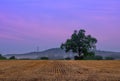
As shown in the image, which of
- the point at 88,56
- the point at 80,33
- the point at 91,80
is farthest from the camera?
the point at 80,33

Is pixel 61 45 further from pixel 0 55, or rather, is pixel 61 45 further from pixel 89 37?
pixel 0 55

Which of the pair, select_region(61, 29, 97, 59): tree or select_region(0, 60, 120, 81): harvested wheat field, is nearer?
select_region(0, 60, 120, 81): harvested wheat field

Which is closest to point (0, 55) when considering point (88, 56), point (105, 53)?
point (88, 56)

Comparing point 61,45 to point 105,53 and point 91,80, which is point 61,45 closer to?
point 105,53

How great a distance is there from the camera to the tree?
9588 centimetres

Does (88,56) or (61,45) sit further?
(61,45)

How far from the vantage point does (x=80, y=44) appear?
97.2 m

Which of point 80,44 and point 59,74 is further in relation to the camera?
point 80,44

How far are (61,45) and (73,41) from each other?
4.08 metres

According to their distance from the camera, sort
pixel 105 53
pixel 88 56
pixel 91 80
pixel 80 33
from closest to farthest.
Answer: pixel 91 80
pixel 88 56
pixel 80 33
pixel 105 53

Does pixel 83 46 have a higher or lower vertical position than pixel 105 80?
higher

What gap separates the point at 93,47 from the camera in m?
97.5

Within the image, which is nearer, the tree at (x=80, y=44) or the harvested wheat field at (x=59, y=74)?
the harvested wheat field at (x=59, y=74)

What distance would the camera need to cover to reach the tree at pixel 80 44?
95875mm
